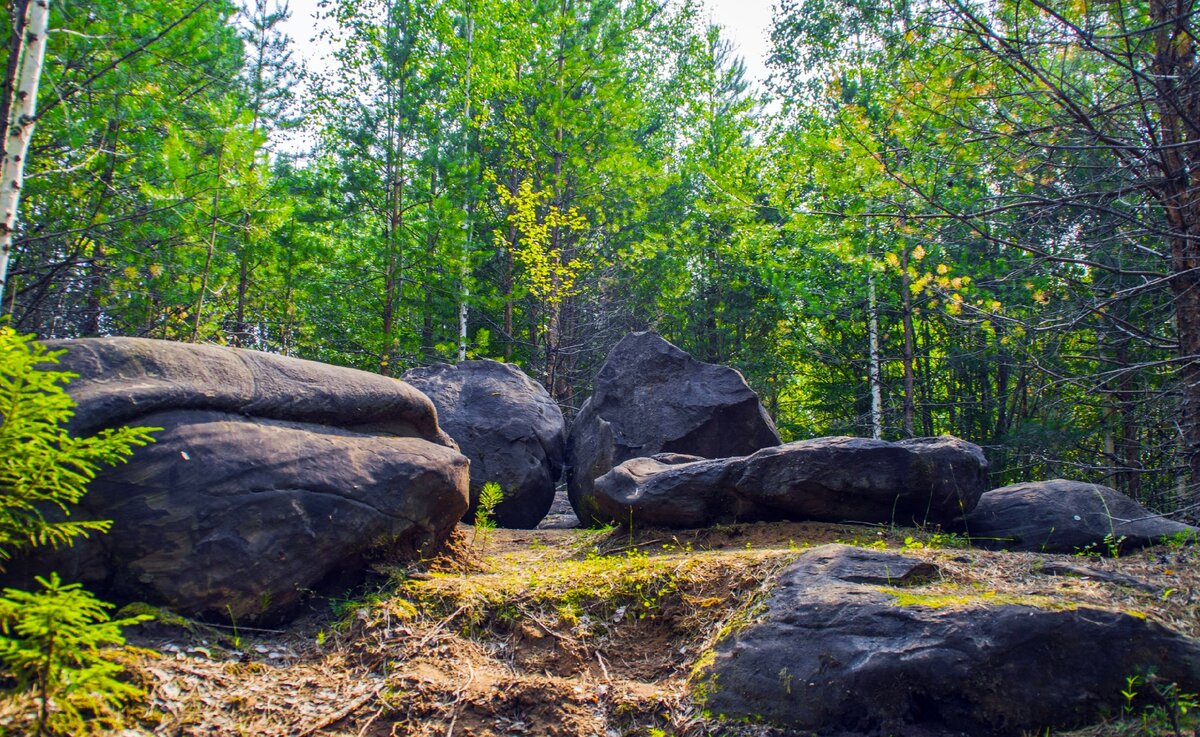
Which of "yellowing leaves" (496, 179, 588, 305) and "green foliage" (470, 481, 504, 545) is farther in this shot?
"yellowing leaves" (496, 179, 588, 305)

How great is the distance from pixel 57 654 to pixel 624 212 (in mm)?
16426

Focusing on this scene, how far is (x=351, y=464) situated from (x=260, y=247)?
8.06 metres

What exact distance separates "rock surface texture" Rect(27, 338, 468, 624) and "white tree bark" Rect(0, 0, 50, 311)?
2.28 metres

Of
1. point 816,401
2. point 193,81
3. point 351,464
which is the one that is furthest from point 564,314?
point 351,464

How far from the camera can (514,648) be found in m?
4.42

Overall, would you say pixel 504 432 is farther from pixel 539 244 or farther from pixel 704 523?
pixel 539 244

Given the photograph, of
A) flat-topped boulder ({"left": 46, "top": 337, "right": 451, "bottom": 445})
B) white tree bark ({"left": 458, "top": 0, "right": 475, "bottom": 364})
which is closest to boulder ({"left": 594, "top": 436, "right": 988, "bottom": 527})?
flat-topped boulder ({"left": 46, "top": 337, "right": 451, "bottom": 445})

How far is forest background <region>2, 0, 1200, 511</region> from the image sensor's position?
627 centimetres

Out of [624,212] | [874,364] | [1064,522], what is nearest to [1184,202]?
[1064,522]

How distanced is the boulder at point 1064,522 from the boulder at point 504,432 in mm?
4704

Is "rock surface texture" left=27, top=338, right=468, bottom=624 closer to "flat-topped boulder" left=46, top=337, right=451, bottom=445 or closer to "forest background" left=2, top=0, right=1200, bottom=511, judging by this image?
"flat-topped boulder" left=46, top=337, right=451, bottom=445

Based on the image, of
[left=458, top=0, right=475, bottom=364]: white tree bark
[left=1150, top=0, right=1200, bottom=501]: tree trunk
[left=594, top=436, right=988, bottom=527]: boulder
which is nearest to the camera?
[left=1150, top=0, right=1200, bottom=501]: tree trunk

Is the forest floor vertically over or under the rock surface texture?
under

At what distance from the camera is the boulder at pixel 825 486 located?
620 cm
